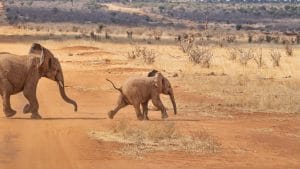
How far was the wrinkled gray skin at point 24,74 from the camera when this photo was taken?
16.2 m

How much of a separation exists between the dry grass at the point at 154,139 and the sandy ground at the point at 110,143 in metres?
0.25

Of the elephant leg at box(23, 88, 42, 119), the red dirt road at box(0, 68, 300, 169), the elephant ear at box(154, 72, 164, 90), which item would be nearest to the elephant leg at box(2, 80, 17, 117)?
the red dirt road at box(0, 68, 300, 169)

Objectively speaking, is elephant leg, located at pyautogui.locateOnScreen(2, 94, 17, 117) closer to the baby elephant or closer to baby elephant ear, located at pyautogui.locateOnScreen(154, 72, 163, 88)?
the baby elephant

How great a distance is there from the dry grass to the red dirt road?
0.87 ft

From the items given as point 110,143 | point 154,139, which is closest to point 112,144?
point 110,143

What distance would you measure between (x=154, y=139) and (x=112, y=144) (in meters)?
0.88

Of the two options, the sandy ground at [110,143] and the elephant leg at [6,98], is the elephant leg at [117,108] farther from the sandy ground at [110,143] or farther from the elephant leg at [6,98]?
the elephant leg at [6,98]

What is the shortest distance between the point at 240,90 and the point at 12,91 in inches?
377

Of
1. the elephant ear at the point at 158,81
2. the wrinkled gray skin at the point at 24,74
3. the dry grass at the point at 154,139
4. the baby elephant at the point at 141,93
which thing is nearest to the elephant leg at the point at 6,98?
the wrinkled gray skin at the point at 24,74

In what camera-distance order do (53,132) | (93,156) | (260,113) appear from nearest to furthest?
(93,156) < (53,132) < (260,113)

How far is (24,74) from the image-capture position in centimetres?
1645

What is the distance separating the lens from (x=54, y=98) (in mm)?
21281

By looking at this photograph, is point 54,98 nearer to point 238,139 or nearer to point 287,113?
point 287,113

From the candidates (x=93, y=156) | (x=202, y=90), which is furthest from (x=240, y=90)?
(x=93, y=156)
